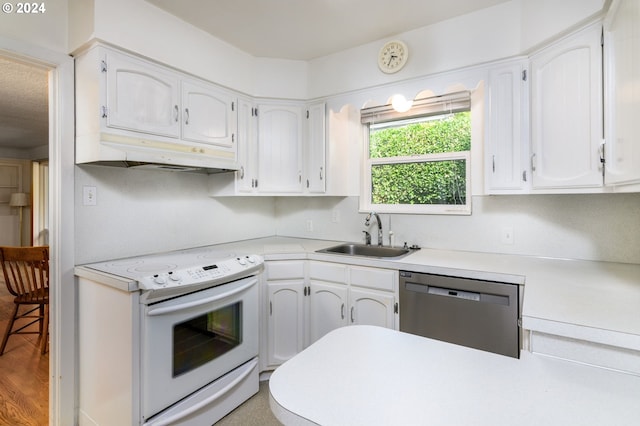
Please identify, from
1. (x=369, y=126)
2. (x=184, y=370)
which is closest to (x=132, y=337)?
(x=184, y=370)

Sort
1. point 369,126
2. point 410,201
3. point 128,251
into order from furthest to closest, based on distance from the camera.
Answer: point 369,126, point 410,201, point 128,251

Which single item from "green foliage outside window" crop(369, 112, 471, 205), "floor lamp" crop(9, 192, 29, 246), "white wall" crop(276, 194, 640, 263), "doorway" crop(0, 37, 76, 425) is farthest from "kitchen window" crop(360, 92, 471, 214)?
"floor lamp" crop(9, 192, 29, 246)

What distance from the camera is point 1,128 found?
4.46 m

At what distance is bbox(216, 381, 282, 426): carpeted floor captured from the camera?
1.93 m

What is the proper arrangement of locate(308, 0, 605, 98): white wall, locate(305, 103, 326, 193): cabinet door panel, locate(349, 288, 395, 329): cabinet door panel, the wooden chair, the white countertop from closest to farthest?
the white countertop
locate(308, 0, 605, 98): white wall
locate(349, 288, 395, 329): cabinet door panel
the wooden chair
locate(305, 103, 326, 193): cabinet door panel

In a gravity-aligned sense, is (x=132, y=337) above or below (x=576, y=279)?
below

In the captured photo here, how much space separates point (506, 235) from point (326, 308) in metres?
1.36

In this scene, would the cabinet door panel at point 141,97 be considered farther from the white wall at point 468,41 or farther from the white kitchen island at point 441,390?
the white kitchen island at point 441,390

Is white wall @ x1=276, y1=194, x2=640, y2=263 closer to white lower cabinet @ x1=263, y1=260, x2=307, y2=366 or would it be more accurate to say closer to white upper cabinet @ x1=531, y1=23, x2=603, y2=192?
white upper cabinet @ x1=531, y1=23, x2=603, y2=192

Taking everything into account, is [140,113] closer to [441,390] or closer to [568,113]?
[441,390]

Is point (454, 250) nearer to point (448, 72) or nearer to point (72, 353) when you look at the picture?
point (448, 72)

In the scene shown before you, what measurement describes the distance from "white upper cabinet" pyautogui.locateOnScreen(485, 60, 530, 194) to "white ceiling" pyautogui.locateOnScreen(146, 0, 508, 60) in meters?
0.46

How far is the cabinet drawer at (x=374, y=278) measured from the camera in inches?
80.5

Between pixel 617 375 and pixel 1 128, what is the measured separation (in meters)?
6.52
